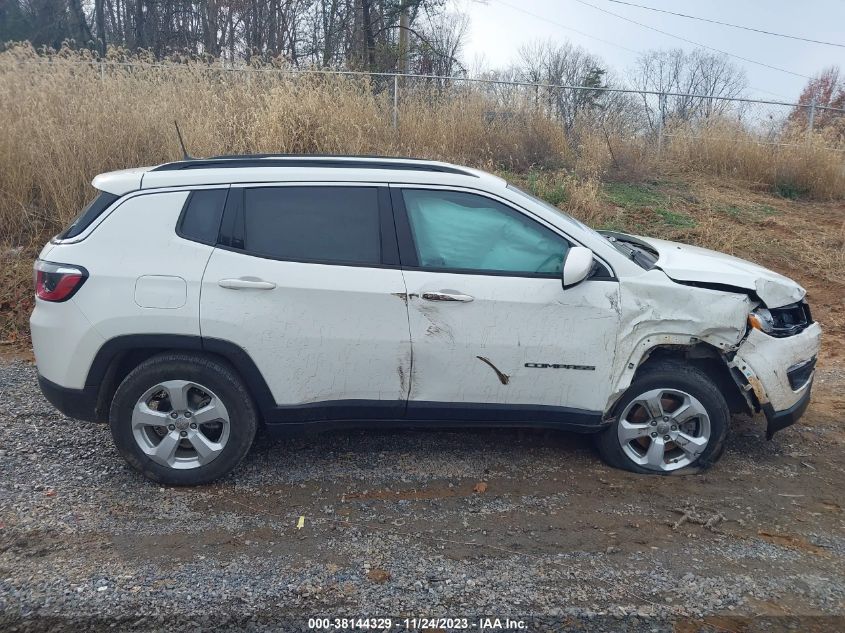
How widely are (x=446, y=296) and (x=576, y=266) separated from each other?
2.42 feet

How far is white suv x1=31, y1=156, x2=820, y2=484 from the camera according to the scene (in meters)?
3.86

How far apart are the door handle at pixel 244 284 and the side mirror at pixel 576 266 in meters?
1.62

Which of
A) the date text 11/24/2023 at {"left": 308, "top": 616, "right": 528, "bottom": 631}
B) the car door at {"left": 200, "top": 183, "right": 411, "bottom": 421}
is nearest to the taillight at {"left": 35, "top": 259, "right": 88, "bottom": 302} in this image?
the car door at {"left": 200, "top": 183, "right": 411, "bottom": 421}

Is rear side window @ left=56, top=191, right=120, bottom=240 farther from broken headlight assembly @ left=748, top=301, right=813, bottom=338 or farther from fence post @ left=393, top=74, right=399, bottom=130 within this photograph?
fence post @ left=393, top=74, right=399, bottom=130

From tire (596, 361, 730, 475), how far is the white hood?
1.81ft

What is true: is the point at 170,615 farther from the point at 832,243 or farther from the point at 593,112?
the point at 593,112

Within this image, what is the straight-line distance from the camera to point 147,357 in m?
4.02

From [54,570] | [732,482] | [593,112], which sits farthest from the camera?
[593,112]

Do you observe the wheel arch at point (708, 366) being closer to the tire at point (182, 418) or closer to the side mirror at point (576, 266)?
the side mirror at point (576, 266)

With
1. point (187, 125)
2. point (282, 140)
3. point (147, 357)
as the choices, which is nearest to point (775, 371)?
point (147, 357)

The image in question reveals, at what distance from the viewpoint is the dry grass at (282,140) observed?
8.27 metres

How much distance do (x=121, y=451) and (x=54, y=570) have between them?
0.84 metres

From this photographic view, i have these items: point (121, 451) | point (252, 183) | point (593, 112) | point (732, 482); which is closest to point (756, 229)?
point (593, 112)

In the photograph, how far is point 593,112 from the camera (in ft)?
42.9
